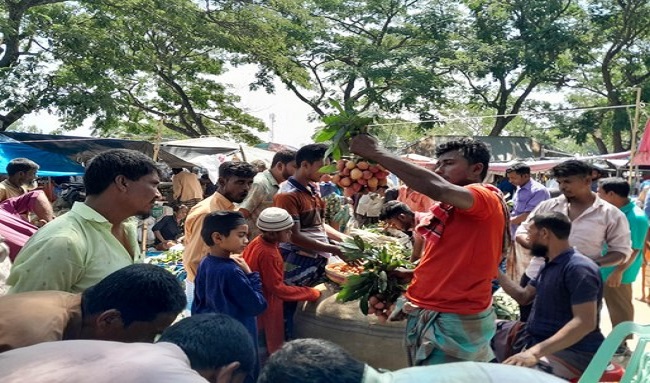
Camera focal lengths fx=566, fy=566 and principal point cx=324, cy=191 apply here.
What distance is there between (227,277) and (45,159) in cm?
831

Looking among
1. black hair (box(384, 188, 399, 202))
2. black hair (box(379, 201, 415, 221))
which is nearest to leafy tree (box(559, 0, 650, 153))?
black hair (box(384, 188, 399, 202))

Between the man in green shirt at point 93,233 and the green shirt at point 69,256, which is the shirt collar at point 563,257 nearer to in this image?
the man in green shirt at point 93,233

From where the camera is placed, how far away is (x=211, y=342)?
1.51m

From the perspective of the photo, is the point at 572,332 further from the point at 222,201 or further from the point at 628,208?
the point at 628,208

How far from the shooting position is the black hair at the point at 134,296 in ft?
5.48

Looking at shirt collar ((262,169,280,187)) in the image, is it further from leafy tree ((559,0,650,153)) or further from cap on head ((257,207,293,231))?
leafy tree ((559,0,650,153))

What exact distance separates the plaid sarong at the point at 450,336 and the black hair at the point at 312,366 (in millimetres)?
1469

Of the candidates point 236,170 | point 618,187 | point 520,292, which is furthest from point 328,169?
point 618,187

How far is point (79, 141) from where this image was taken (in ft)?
33.9

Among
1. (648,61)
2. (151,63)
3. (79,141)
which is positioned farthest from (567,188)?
(648,61)

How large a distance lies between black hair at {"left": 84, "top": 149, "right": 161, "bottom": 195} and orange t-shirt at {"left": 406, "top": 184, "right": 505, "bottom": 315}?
140 centimetres

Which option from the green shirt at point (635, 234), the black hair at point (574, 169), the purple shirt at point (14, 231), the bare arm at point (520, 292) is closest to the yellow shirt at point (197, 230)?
the purple shirt at point (14, 231)

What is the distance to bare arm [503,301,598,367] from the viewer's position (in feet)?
8.97

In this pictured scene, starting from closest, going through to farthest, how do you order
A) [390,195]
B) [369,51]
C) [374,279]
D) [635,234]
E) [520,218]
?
[374,279] → [635,234] → [520,218] → [390,195] → [369,51]
